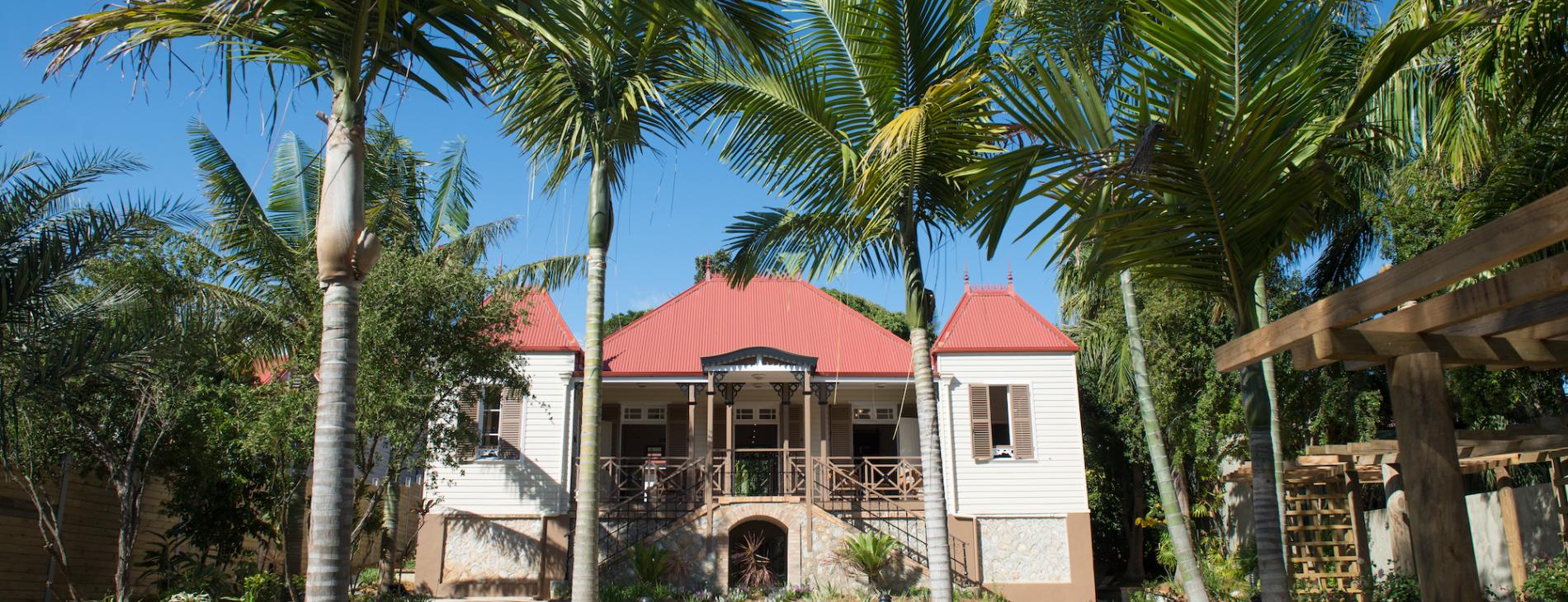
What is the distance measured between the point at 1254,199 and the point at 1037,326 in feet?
48.8

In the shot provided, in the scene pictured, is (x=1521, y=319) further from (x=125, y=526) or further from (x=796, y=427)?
(x=796, y=427)

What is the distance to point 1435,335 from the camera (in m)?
5.08

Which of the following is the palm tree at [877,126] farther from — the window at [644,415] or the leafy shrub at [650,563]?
the window at [644,415]

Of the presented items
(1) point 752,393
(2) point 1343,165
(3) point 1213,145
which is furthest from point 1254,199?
(1) point 752,393

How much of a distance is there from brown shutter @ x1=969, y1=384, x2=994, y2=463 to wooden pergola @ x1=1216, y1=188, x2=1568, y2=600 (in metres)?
13.8

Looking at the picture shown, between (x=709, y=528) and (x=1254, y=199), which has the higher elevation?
(x=1254, y=199)

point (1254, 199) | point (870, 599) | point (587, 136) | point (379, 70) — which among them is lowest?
point (870, 599)

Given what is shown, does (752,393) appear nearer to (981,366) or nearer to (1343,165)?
(981,366)

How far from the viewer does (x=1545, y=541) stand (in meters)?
13.1

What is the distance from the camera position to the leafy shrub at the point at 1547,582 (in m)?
10.7

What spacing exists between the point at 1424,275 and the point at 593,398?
6.78 meters

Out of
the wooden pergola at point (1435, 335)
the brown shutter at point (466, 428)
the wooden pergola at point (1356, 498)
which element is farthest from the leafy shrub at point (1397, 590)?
the brown shutter at point (466, 428)

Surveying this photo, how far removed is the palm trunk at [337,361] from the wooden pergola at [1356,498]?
35.3 ft

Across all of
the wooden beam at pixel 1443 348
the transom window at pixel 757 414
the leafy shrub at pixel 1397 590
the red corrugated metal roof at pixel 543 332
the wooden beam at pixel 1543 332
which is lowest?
the leafy shrub at pixel 1397 590
